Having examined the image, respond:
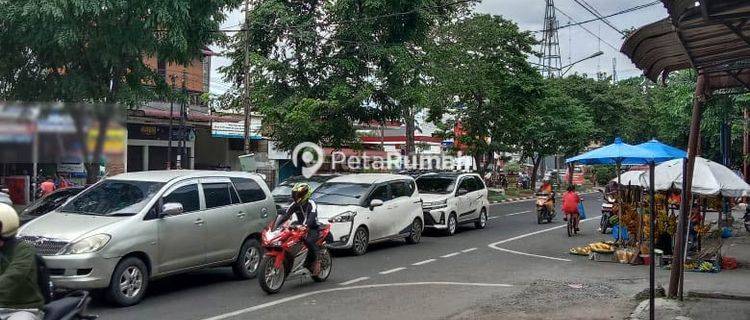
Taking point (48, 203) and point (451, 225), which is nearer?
point (48, 203)

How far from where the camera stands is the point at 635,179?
13.4 m

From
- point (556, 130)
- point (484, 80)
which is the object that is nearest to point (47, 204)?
point (484, 80)

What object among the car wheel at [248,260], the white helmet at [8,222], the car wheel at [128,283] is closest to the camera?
the white helmet at [8,222]

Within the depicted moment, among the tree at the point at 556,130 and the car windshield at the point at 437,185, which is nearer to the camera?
the car windshield at the point at 437,185

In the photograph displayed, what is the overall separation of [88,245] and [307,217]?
315cm

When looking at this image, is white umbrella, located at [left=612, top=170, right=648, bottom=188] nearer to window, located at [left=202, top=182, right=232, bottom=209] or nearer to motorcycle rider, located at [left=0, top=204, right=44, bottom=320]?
window, located at [left=202, top=182, right=232, bottom=209]

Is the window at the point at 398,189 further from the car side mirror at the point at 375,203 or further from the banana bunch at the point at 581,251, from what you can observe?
the banana bunch at the point at 581,251

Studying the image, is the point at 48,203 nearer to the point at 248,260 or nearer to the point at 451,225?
the point at 248,260

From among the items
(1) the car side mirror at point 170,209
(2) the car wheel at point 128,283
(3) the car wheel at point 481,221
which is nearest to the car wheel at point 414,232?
(3) the car wheel at point 481,221

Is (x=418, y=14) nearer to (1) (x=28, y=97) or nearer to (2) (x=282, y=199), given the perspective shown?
(2) (x=282, y=199)

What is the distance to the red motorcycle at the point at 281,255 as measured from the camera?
9.17 m

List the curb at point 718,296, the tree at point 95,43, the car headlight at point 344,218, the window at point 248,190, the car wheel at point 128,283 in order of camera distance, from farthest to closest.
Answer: the car headlight at point 344,218 → the tree at point 95,43 → the window at point 248,190 → the curb at point 718,296 → the car wheel at point 128,283

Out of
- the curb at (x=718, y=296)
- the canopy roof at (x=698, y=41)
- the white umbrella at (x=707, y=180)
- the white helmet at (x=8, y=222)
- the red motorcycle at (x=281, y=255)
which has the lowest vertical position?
the curb at (x=718, y=296)

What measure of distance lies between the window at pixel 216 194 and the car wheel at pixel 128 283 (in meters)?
1.57
